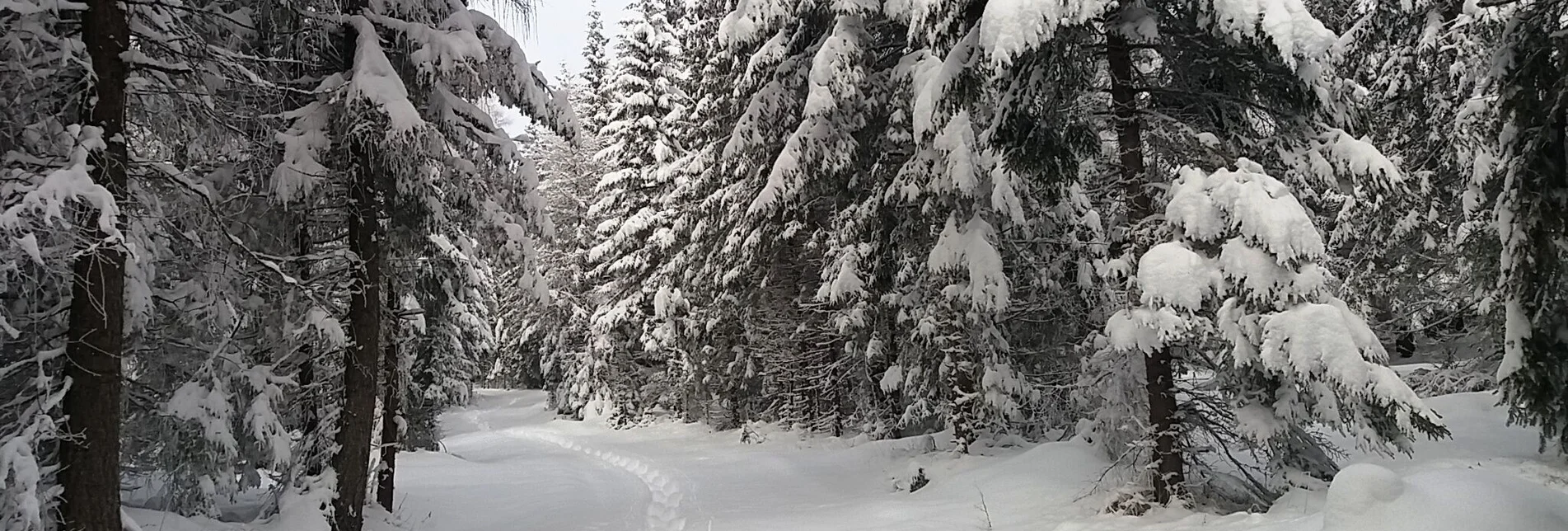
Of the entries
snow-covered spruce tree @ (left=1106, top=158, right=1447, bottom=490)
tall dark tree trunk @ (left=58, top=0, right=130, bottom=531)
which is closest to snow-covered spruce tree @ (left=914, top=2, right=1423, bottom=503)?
snow-covered spruce tree @ (left=1106, top=158, right=1447, bottom=490)

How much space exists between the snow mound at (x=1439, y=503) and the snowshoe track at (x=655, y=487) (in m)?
7.47

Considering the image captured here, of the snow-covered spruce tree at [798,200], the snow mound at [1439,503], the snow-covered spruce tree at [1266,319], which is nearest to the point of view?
the snow mound at [1439,503]

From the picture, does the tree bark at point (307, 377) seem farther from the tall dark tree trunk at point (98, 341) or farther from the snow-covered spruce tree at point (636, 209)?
the snow-covered spruce tree at point (636, 209)

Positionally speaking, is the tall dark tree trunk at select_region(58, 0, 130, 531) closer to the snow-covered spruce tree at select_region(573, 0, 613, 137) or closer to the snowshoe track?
the snowshoe track

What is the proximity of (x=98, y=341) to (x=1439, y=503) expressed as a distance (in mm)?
7974

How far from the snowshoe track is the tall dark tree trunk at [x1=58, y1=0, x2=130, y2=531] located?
257 inches

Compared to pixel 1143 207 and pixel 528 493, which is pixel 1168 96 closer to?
pixel 1143 207

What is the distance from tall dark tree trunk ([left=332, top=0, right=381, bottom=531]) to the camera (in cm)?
797

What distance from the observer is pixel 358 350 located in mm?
8102

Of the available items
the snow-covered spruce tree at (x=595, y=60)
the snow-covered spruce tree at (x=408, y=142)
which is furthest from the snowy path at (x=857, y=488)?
the snow-covered spruce tree at (x=595, y=60)

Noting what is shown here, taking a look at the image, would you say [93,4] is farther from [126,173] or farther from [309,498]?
[309,498]

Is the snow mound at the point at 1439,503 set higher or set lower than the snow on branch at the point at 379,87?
lower

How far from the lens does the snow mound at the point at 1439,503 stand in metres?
4.77

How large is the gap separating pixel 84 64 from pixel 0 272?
132 cm
